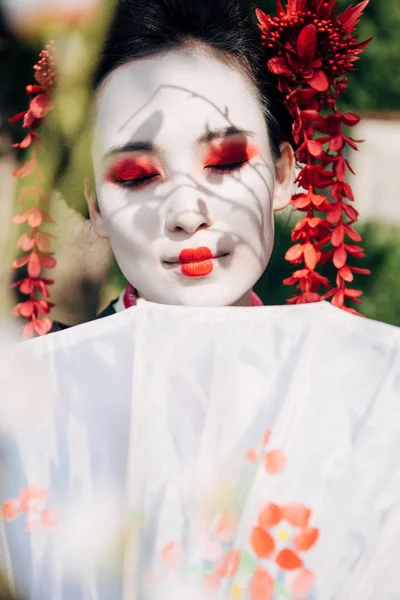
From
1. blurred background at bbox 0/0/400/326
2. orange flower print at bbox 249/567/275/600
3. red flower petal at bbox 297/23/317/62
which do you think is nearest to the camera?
orange flower print at bbox 249/567/275/600

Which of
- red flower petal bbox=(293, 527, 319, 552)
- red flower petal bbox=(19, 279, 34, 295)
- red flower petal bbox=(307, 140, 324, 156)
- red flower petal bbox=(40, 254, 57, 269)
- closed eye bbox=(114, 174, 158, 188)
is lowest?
red flower petal bbox=(19, 279, 34, 295)

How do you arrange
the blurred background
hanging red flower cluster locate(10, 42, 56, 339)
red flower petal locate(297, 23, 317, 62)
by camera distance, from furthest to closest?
1. the blurred background
2. hanging red flower cluster locate(10, 42, 56, 339)
3. red flower petal locate(297, 23, 317, 62)

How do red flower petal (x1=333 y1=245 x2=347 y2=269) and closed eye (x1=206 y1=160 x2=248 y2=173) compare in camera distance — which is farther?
red flower petal (x1=333 y1=245 x2=347 y2=269)

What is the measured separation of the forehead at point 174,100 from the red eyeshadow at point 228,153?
4 cm

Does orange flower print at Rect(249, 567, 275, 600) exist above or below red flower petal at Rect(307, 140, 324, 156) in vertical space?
below

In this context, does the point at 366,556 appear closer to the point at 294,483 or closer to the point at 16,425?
the point at 294,483

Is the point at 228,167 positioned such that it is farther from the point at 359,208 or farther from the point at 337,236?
the point at 359,208

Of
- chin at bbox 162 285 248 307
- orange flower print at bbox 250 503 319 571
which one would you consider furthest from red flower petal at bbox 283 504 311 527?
chin at bbox 162 285 248 307

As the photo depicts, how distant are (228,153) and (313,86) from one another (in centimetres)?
29

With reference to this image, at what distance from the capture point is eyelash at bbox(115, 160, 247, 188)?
1.29 m

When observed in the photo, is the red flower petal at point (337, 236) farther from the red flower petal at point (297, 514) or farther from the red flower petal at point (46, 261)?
the red flower petal at point (297, 514)

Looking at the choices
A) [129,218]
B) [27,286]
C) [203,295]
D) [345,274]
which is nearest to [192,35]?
[129,218]

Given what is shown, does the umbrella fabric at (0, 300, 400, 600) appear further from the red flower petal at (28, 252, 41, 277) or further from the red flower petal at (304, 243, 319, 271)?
the red flower petal at (28, 252, 41, 277)

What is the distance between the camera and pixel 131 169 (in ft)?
4.28
